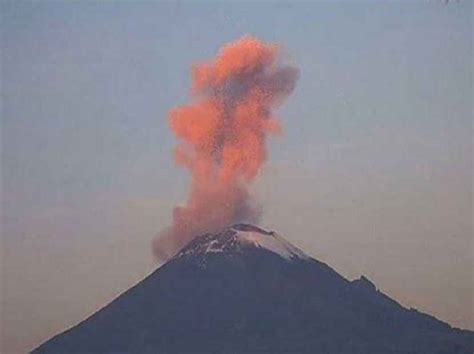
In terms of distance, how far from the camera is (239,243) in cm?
8856

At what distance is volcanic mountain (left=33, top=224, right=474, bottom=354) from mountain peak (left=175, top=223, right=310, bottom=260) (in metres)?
0.08

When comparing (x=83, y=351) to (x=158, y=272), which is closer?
(x=83, y=351)

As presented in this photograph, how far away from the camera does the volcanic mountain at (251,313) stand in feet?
254

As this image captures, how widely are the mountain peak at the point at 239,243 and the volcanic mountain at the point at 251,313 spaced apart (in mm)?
75

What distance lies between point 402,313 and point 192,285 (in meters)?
15.6

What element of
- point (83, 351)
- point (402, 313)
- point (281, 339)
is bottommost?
point (83, 351)

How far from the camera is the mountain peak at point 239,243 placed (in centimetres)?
8650

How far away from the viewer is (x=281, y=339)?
3076 inches

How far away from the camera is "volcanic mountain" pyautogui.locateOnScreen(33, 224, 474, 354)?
77.5 meters

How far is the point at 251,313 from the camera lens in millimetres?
84062

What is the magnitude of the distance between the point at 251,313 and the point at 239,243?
6544mm

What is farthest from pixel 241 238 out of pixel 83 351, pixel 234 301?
pixel 83 351

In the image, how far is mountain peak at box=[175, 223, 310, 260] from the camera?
86.5m

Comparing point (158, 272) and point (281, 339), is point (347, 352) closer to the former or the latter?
point (281, 339)
